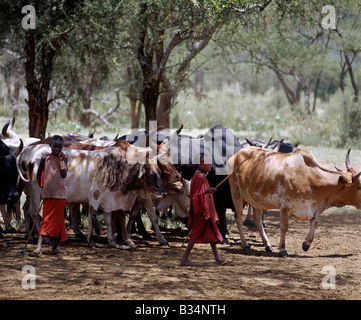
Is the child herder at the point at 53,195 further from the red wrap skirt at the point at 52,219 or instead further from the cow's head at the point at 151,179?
the cow's head at the point at 151,179

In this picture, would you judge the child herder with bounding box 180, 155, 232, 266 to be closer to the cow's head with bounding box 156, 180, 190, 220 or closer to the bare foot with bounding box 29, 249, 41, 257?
the bare foot with bounding box 29, 249, 41, 257

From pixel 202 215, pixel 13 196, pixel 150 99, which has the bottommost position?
pixel 202 215

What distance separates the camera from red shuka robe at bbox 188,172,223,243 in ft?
25.1

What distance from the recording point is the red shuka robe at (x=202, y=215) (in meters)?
7.66

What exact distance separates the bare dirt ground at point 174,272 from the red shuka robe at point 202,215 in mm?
406

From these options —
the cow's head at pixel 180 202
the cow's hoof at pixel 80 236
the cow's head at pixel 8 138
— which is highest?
the cow's head at pixel 8 138

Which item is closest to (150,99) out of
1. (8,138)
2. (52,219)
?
(8,138)

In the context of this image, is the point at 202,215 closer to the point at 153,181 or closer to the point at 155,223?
the point at 153,181

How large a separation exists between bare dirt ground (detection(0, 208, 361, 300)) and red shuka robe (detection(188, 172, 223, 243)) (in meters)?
0.41

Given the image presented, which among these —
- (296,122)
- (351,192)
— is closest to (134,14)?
(351,192)

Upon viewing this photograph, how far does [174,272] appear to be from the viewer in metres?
7.41

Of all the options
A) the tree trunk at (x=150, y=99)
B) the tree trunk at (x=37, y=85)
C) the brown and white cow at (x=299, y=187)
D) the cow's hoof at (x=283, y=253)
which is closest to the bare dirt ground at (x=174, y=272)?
the cow's hoof at (x=283, y=253)

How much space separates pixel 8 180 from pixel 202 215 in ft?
10.1

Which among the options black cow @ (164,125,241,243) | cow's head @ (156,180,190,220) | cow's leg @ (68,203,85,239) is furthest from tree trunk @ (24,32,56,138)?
cow's head @ (156,180,190,220)
